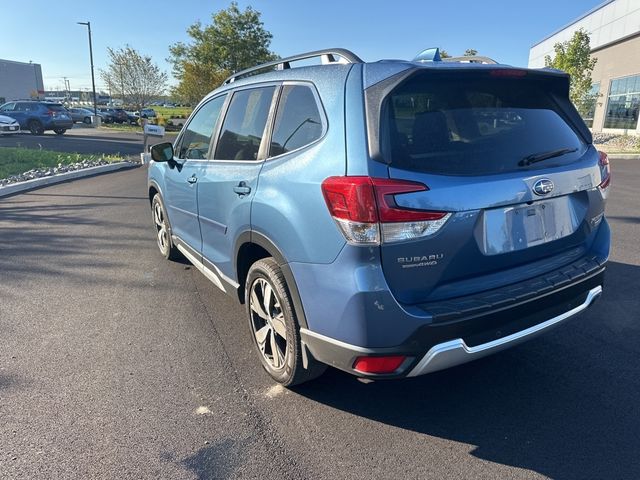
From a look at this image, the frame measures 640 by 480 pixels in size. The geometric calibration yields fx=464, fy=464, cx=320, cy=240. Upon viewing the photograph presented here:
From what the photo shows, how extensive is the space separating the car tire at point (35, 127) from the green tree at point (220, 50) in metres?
14.7

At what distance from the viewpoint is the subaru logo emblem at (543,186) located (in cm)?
239

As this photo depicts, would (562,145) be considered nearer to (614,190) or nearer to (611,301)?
(611,301)

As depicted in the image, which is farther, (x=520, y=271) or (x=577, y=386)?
(x=577, y=386)

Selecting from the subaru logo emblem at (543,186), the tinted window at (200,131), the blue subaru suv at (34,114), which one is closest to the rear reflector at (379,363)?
the subaru logo emblem at (543,186)

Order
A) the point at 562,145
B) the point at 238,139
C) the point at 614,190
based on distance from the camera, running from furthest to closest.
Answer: the point at 614,190, the point at 238,139, the point at 562,145

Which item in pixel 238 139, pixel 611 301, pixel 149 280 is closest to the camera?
Result: pixel 238 139

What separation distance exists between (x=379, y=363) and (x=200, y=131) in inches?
110

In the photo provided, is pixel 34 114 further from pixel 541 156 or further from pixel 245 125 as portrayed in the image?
pixel 541 156

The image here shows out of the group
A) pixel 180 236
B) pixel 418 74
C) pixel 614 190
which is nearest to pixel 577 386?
pixel 418 74

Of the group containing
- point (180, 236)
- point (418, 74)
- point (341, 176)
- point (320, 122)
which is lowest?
point (180, 236)

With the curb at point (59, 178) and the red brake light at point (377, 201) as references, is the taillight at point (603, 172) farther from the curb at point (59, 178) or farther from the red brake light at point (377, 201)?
the curb at point (59, 178)

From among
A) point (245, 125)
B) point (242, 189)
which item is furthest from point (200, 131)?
point (242, 189)

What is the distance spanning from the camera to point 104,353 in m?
3.39

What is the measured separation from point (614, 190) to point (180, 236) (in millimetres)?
9301
